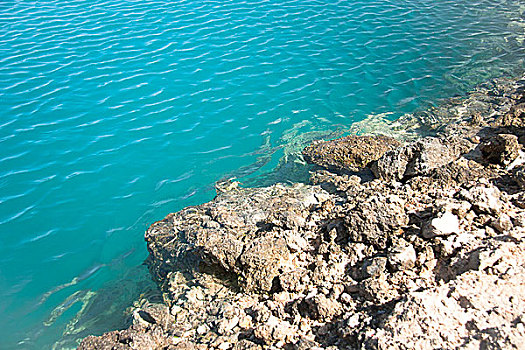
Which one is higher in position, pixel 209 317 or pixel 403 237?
pixel 403 237

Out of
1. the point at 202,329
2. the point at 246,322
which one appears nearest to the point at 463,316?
the point at 246,322

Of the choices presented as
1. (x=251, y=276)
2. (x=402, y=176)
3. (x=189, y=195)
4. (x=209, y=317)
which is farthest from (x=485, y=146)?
(x=189, y=195)

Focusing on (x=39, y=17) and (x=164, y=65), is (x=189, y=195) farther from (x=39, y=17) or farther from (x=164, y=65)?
(x=39, y=17)

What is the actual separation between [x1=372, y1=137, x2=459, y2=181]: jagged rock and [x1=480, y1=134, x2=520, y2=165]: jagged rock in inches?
18.1

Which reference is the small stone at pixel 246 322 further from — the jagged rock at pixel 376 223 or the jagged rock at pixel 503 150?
the jagged rock at pixel 503 150

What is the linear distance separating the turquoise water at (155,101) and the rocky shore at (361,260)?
1.53 m

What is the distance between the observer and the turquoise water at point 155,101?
700 centimetres

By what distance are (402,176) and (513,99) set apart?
517cm

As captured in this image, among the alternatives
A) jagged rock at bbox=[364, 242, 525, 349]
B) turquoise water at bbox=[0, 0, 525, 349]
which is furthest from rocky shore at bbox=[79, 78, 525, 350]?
turquoise water at bbox=[0, 0, 525, 349]

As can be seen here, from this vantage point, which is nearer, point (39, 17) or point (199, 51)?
point (199, 51)

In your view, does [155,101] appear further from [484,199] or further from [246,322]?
[484,199]

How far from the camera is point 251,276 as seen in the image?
4.77 meters

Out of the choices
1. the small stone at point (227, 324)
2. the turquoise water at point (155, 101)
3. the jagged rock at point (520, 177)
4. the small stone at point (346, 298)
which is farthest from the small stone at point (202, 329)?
the jagged rock at point (520, 177)

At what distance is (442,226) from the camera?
431 cm
